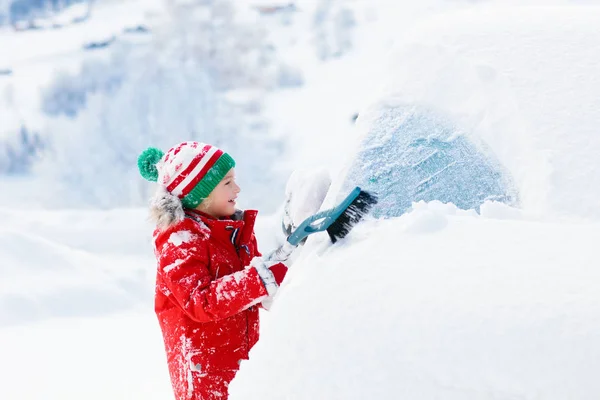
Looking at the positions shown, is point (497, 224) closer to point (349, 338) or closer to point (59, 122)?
point (349, 338)

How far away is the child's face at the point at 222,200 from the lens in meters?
1.95

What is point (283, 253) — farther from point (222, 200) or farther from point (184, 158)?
point (184, 158)

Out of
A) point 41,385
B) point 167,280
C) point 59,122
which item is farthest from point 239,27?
point 167,280

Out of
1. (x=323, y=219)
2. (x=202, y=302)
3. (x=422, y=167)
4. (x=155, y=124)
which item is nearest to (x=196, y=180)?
(x=202, y=302)

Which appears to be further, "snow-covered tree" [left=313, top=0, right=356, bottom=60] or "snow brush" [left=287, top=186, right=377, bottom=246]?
"snow-covered tree" [left=313, top=0, right=356, bottom=60]

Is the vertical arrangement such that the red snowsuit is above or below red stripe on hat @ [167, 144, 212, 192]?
below

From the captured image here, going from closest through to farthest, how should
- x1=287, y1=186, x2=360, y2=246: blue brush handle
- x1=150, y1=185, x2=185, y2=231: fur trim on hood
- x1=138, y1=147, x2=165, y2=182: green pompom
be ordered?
x1=287, y1=186, x2=360, y2=246: blue brush handle
x1=150, y1=185, x2=185, y2=231: fur trim on hood
x1=138, y1=147, x2=165, y2=182: green pompom

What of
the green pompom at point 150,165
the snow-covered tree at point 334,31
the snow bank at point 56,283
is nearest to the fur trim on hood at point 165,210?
the green pompom at point 150,165

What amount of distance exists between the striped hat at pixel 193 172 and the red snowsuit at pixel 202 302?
0.07m

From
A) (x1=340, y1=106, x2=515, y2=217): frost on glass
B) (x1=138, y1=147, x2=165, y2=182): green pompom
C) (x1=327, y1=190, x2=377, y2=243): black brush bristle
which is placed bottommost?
(x1=327, y1=190, x2=377, y2=243): black brush bristle

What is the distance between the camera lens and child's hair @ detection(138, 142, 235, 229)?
1898 millimetres

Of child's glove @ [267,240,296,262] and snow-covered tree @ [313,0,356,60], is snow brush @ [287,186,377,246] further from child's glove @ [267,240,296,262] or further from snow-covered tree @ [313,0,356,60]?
snow-covered tree @ [313,0,356,60]

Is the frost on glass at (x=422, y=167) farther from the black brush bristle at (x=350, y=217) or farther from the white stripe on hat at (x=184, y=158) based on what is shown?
the white stripe on hat at (x=184, y=158)

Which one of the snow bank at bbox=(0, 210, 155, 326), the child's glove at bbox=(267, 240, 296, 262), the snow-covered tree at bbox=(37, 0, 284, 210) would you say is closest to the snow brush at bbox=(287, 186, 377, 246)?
the child's glove at bbox=(267, 240, 296, 262)
